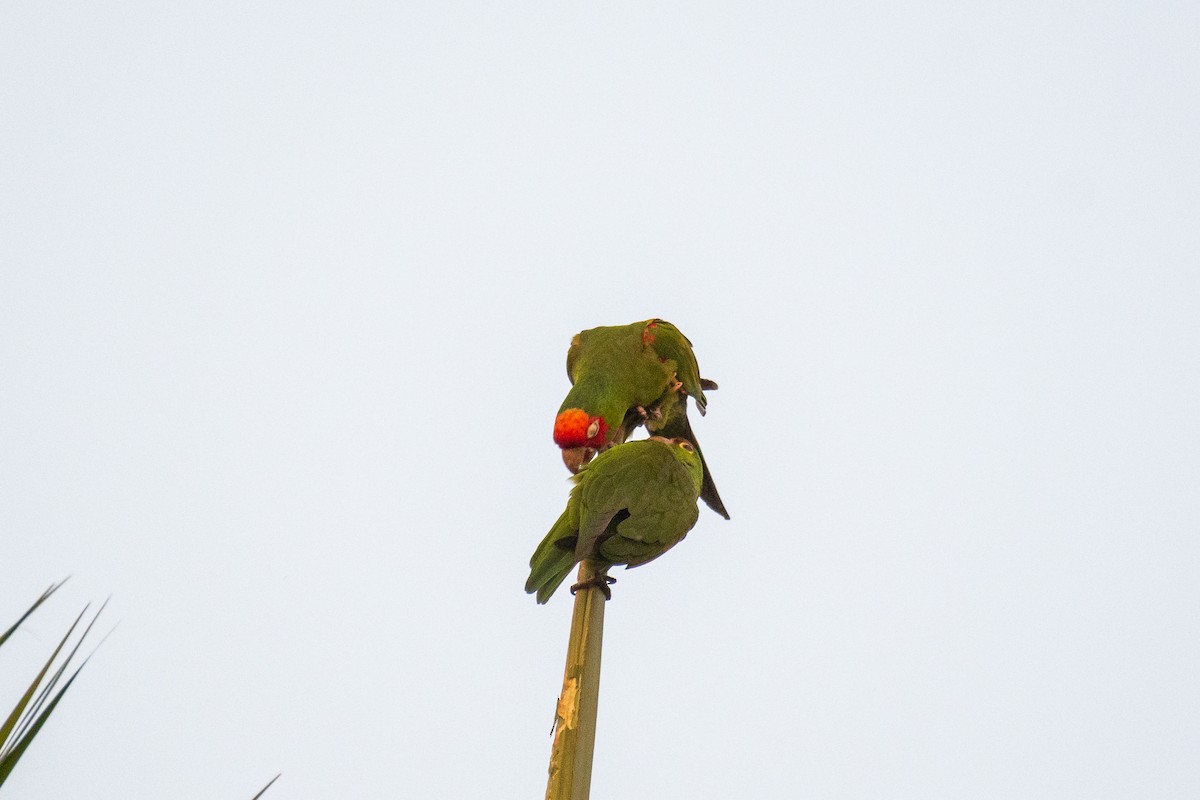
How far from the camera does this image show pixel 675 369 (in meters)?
6.29

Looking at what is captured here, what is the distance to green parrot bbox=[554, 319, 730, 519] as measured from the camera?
5.68 meters

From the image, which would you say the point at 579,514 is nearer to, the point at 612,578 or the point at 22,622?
the point at 612,578

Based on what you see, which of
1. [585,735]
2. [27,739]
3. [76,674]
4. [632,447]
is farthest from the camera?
[632,447]

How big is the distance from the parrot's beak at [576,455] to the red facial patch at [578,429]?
0.08 feet

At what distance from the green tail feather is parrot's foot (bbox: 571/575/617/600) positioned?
0.13 m

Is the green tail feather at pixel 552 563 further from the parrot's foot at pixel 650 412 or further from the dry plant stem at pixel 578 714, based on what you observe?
the parrot's foot at pixel 650 412

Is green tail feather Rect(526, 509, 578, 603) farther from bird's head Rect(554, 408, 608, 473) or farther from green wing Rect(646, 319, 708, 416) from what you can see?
green wing Rect(646, 319, 708, 416)

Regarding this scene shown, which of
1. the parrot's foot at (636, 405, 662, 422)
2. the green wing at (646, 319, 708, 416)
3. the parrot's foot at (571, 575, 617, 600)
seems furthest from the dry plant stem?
the green wing at (646, 319, 708, 416)

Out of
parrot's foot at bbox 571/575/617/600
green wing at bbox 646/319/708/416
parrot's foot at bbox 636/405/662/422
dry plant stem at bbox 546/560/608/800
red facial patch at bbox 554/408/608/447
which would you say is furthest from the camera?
green wing at bbox 646/319/708/416

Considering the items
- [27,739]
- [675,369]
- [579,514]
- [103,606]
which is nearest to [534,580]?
[579,514]

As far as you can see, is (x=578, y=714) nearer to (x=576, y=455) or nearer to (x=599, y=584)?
(x=599, y=584)

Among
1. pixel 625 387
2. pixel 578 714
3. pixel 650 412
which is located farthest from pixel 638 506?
pixel 650 412

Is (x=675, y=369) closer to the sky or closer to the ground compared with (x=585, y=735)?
closer to the sky

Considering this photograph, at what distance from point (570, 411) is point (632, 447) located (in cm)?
231
